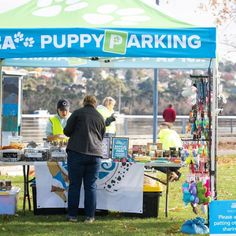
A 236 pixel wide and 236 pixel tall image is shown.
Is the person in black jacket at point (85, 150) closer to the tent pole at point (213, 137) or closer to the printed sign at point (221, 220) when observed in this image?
the tent pole at point (213, 137)

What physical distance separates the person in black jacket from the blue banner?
3.15 ft

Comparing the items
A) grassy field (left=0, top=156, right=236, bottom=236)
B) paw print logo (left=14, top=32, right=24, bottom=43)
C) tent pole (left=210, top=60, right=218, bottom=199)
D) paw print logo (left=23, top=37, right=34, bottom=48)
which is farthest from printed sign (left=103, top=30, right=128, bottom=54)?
grassy field (left=0, top=156, right=236, bottom=236)

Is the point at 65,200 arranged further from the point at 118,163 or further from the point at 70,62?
the point at 70,62

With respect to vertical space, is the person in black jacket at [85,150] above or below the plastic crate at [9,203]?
above

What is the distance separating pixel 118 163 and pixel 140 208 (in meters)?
0.65

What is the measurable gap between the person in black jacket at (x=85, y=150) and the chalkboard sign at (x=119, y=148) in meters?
0.39

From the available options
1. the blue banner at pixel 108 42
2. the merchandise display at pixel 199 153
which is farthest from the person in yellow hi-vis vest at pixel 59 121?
the blue banner at pixel 108 42

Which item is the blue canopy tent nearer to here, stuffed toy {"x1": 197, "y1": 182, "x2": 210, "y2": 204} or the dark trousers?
stuffed toy {"x1": 197, "y1": 182, "x2": 210, "y2": 204}

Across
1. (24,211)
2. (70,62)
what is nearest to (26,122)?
(70,62)

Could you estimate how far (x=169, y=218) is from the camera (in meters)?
9.28

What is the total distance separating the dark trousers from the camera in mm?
Answer: 8547

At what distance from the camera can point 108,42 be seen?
26.1ft

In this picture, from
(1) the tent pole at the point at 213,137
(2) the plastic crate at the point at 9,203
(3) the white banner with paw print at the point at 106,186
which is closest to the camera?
(1) the tent pole at the point at 213,137

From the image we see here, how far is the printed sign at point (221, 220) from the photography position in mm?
6375
